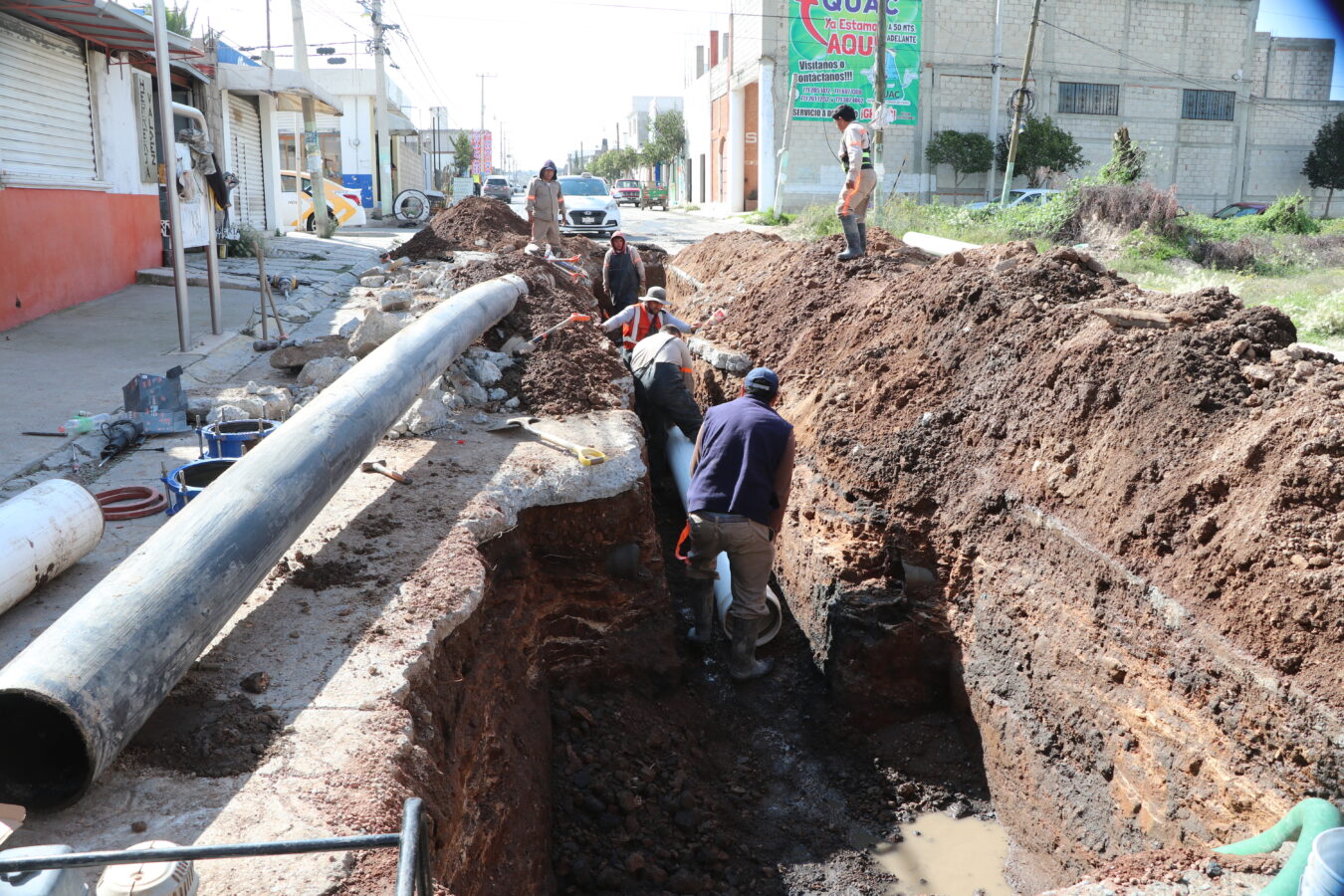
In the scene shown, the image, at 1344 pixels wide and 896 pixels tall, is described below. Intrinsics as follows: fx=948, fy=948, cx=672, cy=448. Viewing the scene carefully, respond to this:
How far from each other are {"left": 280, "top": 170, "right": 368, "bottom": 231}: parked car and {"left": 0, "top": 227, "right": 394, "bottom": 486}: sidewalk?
452 inches

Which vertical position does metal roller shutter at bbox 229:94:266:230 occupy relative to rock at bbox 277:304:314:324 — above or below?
above

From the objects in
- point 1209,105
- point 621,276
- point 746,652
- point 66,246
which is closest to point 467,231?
point 621,276

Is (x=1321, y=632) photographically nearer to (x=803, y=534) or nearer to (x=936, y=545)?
(x=936, y=545)

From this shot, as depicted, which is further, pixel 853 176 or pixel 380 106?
pixel 380 106

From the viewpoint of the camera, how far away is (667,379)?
8336 millimetres

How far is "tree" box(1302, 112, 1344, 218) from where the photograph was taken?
1415 inches

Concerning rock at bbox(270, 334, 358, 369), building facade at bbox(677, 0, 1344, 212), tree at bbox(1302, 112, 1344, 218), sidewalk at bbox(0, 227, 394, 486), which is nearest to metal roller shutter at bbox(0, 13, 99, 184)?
sidewalk at bbox(0, 227, 394, 486)

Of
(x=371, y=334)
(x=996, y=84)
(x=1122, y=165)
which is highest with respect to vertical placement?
(x=996, y=84)

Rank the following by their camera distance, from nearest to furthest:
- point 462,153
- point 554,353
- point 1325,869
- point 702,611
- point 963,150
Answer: point 1325,869 < point 702,611 < point 554,353 < point 963,150 < point 462,153

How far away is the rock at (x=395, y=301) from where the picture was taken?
384 inches

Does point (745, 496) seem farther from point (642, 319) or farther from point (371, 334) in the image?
point (642, 319)

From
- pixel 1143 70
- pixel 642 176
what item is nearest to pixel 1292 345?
pixel 1143 70

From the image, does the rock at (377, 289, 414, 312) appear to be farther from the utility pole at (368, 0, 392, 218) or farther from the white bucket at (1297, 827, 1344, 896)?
the utility pole at (368, 0, 392, 218)

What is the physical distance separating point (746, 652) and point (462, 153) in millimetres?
70941
